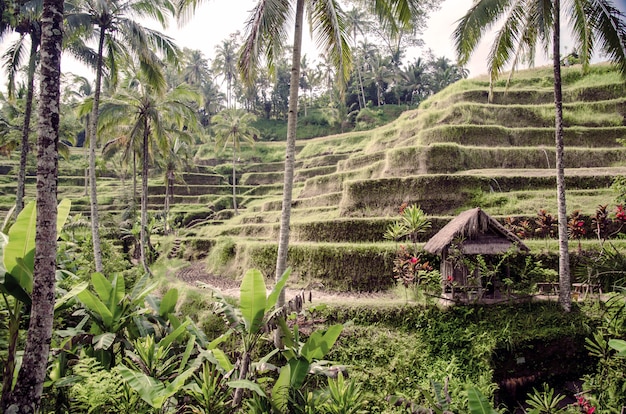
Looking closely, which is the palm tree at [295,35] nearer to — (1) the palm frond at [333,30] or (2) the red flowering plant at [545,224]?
(1) the palm frond at [333,30]

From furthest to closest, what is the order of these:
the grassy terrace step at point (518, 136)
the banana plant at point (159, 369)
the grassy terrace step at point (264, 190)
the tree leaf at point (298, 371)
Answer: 1. the grassy terrace step at point (264, 190)
2. the grassy terrace step at point (518, 136)
3. the tree leaf at point (298, 371)
4. the banana plant at point (159, 369)

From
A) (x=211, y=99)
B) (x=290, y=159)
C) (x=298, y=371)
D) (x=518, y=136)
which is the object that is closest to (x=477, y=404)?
(x=298, y=371)

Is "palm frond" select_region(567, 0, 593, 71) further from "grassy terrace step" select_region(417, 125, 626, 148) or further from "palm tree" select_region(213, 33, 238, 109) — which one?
"palm tree" select_region(213, 33, 238, 109)

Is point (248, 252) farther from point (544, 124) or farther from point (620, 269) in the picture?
point (544, 124)

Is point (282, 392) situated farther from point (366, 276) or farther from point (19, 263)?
point (366, 276)

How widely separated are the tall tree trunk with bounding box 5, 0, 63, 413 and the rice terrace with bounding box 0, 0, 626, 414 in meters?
0.03

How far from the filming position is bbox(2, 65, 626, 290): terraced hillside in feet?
42.3

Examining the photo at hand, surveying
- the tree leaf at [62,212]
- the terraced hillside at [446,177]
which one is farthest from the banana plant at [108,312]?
the terraced hillside at [446,177]

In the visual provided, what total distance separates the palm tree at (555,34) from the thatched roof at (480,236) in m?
1.12

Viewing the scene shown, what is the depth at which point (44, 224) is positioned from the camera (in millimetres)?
4238

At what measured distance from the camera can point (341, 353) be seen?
895 cm

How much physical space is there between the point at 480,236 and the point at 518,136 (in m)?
10.2

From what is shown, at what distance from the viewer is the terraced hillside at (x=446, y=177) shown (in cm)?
1289

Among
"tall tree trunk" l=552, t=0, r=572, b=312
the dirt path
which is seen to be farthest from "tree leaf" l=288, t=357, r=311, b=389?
"tall tree trunk" l=552, t=0, r=572, b=312
